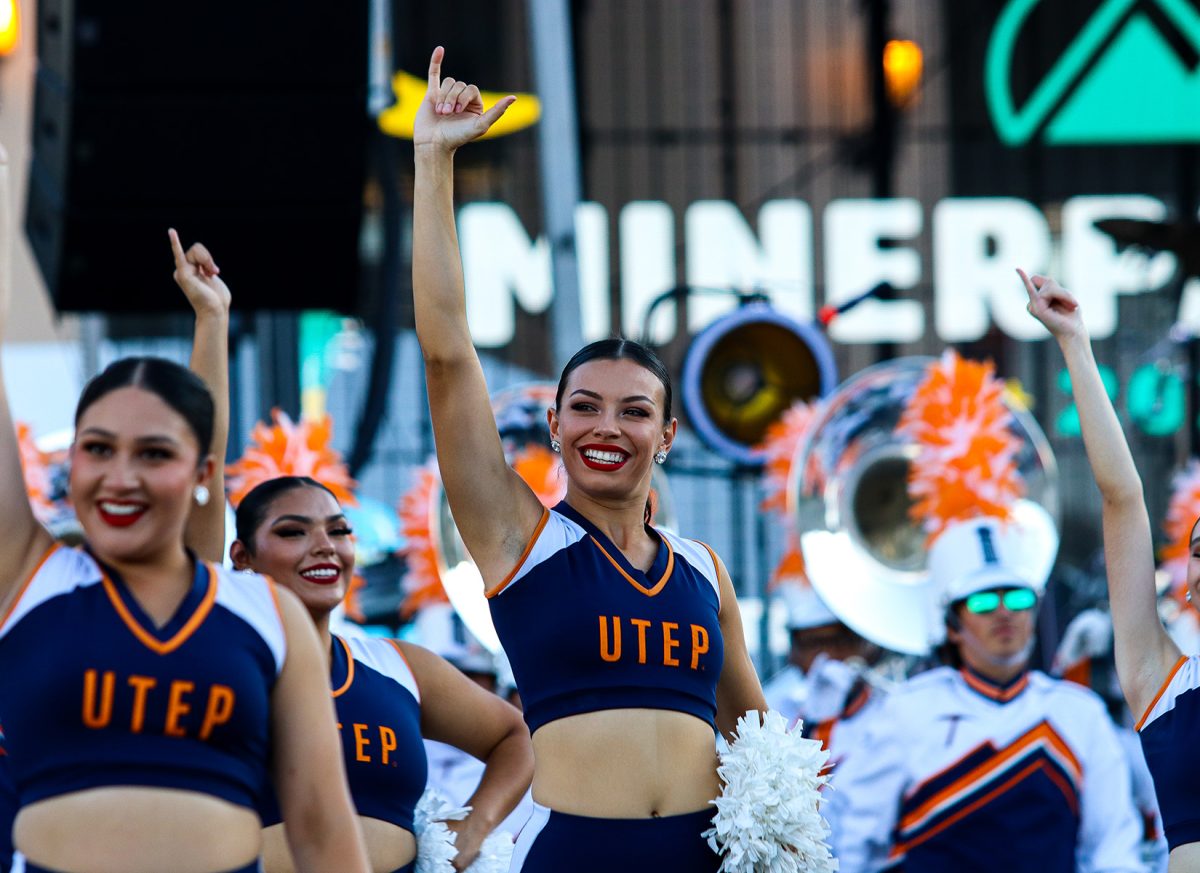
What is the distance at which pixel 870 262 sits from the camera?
15.1 m

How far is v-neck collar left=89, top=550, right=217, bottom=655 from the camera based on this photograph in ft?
7.52

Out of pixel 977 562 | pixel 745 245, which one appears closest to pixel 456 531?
pixel 977 562

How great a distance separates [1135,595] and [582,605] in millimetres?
1128

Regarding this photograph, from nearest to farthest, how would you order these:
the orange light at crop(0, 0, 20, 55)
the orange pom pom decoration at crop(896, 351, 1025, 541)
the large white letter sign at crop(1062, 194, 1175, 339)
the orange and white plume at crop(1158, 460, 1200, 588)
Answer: the orange pom pom decoration at crop(896, 351, 1025, 541)
the orange light at crop(0, 0, 20, 55)
the orange and white plume at crop(1158, 460, 1200, 588)
the large white letter sign at crop(1062, 194, 1175, 339)

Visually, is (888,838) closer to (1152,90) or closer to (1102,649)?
(1102,649)

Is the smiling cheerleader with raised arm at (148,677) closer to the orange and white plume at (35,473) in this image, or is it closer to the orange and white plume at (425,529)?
the orange and white plume at (35,473)

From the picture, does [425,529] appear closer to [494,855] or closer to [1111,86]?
[494,855]

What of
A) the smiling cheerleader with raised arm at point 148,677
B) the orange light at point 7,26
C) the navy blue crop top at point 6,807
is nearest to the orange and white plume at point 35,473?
the orange light at point 7,26

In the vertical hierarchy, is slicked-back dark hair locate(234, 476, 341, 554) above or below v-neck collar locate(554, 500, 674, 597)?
above

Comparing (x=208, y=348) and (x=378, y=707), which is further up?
(x=208, y=348)

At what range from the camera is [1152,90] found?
14.8 metres

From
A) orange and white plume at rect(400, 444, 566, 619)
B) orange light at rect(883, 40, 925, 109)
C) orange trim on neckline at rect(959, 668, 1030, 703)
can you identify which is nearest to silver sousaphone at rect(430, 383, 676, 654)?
orange and white plume at rect(400, 444, 566, 619)

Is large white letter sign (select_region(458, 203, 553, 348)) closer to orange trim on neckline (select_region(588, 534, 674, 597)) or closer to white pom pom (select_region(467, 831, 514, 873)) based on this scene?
white pom pom (select_region(467, 831, 514, 873))

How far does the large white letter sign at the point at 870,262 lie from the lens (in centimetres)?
1480
